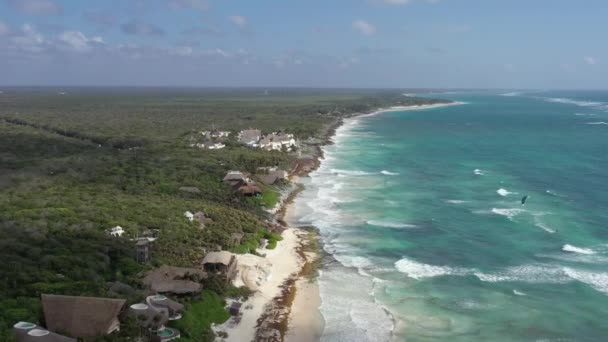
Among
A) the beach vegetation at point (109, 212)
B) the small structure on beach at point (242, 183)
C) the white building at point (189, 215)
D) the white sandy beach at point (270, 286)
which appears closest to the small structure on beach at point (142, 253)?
the beach vegetation at point (109, 212)

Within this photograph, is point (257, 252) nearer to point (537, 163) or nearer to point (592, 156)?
point (537, 163)

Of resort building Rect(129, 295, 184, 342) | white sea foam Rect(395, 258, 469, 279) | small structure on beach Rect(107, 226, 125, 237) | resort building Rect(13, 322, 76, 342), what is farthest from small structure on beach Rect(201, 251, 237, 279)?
resort building Rect(13, 322, 76, 342)

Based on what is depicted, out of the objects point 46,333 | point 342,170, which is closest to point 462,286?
point 46,333

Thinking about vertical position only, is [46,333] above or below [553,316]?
above

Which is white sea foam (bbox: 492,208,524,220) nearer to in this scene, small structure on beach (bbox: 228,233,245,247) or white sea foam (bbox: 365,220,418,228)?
white sea foam (bbox: 365,220,418,228)

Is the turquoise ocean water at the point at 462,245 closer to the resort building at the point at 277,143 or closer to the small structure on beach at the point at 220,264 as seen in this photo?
the small structure on beach at the point at 220,264

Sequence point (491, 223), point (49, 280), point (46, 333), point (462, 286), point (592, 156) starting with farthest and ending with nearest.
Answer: point (592, 156)
point (491, 223)
point (462, 286)
point (49, 280)
point (46, 333)

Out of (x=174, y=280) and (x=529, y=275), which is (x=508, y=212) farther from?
(x=174, y=280)
